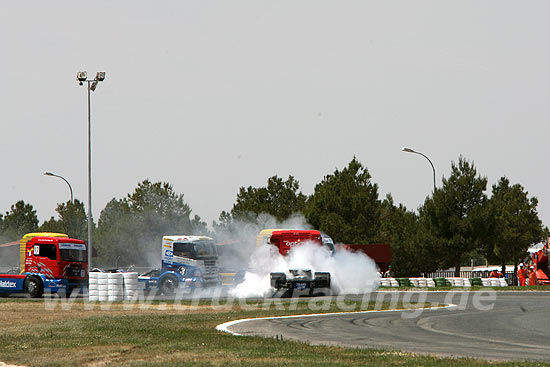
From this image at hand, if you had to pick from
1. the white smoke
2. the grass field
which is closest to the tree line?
the white smoke

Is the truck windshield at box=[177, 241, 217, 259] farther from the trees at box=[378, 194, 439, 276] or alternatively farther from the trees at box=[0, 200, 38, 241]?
the trees at box=[0, 200, 38, 241]

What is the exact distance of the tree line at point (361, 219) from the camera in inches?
2213

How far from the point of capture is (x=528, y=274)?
49188 millimetres

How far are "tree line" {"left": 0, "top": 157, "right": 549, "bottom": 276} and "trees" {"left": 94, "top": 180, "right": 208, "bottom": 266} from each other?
11 cm

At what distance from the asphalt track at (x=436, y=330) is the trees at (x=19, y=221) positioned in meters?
98.6

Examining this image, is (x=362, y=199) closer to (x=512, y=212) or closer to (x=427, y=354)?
(x=512, y=212)

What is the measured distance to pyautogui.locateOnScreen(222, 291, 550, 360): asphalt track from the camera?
545 inches

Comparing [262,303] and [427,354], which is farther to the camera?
[262,303]

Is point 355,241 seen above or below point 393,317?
above

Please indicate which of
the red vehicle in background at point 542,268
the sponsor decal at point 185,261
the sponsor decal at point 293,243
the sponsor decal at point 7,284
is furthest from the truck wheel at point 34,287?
the red vehicle in background at point 542,268

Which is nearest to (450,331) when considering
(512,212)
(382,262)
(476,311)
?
(476,311)

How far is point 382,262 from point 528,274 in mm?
13337

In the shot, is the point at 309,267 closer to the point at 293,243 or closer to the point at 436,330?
the point at 293,243

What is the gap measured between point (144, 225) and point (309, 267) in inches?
2129
